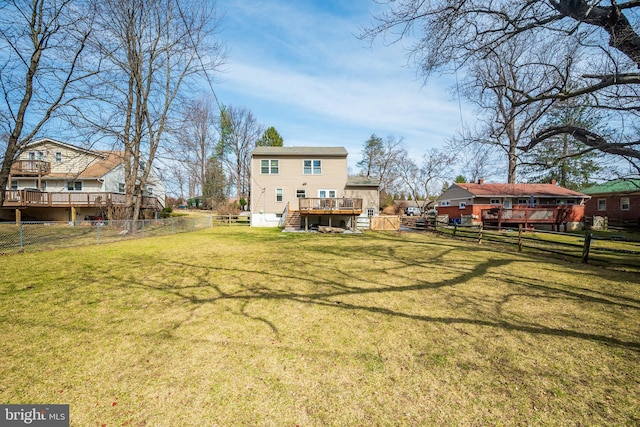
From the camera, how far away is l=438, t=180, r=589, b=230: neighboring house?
74.4 feet

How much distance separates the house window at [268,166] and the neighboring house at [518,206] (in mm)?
19009

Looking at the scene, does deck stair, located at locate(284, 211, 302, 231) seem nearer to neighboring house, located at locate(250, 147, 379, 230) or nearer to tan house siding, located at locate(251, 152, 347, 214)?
neighboring house, located at locate(250, 147, 379, 230)

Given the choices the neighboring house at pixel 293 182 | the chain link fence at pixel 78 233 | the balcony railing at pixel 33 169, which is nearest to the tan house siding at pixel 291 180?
the neighboring house at pixel 293 182

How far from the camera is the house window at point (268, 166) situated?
22.3 metres

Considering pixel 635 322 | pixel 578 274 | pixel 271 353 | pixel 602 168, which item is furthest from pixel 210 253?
pixel 602 168

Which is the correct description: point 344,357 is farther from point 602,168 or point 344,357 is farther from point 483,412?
point 602,168

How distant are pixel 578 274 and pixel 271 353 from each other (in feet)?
29.4

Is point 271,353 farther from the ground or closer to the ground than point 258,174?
closer to the ground

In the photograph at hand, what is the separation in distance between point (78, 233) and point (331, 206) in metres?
15.2

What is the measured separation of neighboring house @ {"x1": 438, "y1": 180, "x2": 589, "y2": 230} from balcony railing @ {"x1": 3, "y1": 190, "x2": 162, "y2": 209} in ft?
104

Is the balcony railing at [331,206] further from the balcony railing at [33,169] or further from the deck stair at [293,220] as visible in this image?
the balcony railing at [33,169]

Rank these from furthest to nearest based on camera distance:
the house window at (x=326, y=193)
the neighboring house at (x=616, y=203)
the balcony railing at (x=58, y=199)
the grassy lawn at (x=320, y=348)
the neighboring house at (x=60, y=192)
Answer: the neighboring house at (x=616, y=203) < the house window at (x=326, y=193) < the neighboring house at (x=60, y=192) < the balcony railing at (x=58, y=199) < the grassy lawn at (x=320, y=348)

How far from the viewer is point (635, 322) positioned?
4.23 meters

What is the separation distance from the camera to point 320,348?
3396mm
